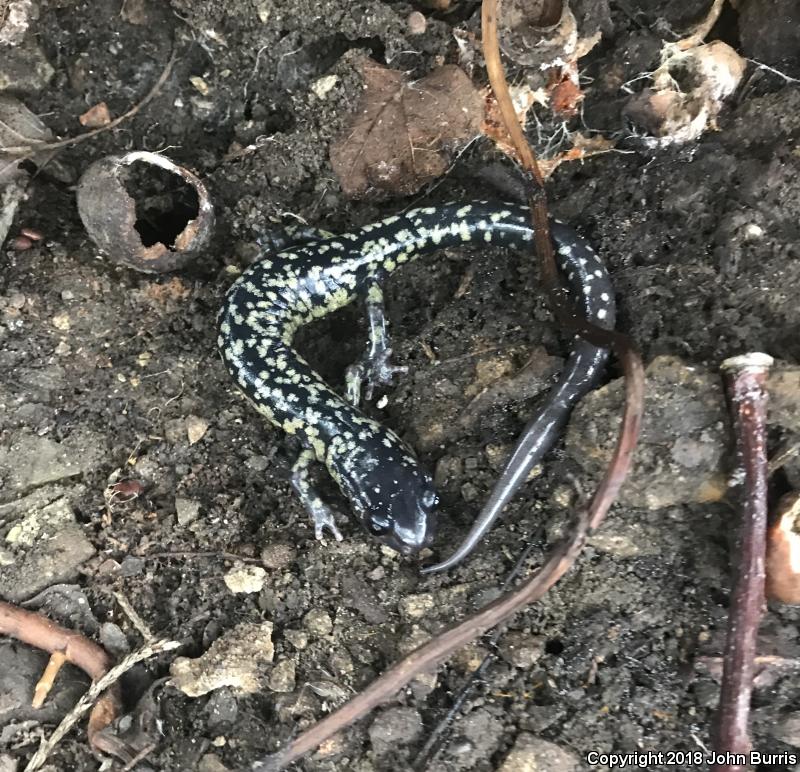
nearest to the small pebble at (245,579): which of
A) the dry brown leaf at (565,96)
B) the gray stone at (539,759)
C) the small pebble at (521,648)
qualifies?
the small pebble at (521,648)

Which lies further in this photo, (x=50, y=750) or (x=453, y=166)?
(x=453, y=166)

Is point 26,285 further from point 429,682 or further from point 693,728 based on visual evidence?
point 693,728

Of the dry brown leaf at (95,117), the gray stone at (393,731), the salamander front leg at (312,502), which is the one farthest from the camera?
the dry brown leaf at (95,117)

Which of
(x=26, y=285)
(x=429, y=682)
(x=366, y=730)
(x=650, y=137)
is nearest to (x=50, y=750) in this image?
(x=366, y=730)

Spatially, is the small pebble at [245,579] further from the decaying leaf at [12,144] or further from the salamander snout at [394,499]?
the decaying leaf at [12,144]

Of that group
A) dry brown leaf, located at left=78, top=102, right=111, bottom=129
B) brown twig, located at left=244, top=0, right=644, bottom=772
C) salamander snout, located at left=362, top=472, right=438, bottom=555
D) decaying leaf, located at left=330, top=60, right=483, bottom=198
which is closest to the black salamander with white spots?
salamander snout, located at left=362, top=472, right=438, bottom=555

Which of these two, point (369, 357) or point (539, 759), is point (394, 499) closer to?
point (369, 357)
